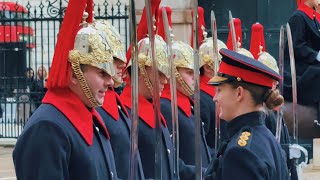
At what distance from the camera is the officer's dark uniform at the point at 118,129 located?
5770mm

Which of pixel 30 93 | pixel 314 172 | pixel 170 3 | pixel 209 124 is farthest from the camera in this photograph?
pixel 30 93

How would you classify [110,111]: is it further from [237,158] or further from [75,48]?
[237,158]

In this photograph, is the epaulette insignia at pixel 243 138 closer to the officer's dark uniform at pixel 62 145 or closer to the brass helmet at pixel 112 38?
the officer's dark uniform at pixel 62 145

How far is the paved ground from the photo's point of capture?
12.2 meters

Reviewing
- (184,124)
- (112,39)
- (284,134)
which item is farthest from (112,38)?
(284,134)

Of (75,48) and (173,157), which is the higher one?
(75,48)

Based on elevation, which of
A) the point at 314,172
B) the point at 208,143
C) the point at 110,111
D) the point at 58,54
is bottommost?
the point at 314,172

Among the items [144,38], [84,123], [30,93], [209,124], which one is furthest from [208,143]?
[30,93]

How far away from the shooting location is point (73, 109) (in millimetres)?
4902

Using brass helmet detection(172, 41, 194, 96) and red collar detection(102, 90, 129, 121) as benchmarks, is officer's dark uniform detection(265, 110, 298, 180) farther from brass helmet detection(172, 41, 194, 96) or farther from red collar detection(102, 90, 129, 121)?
red collar detection(102, 90, 129, 121)

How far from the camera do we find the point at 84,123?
493 centimetres

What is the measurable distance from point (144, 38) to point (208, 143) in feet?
5.31

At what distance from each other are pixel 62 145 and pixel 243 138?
32.7 inches

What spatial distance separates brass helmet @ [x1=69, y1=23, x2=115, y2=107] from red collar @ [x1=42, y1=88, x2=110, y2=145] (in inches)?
2.4
